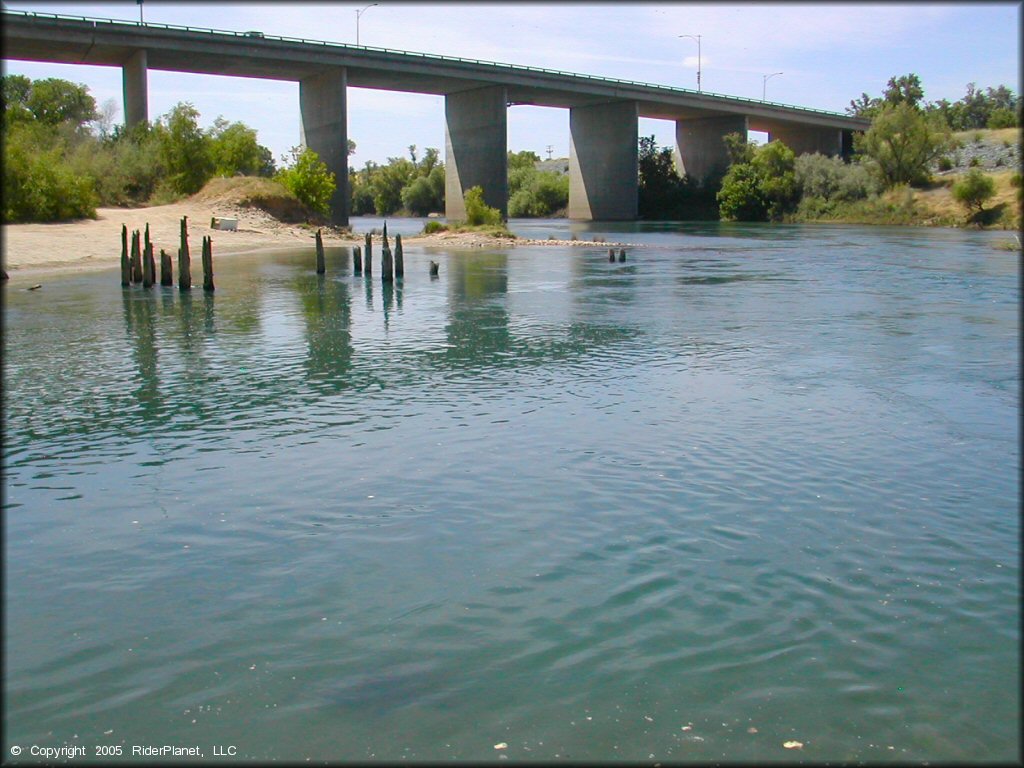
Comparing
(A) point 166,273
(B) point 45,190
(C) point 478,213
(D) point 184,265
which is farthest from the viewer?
(C) point 478,213

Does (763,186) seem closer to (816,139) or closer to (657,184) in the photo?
(657,184)

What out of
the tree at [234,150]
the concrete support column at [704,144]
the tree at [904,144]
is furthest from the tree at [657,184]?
the tree at [234,150]

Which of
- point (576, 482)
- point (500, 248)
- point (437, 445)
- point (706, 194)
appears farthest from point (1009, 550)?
point (706, 194)

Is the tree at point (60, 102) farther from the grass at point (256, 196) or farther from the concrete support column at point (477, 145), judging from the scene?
the concrete support column at point (477, 145)

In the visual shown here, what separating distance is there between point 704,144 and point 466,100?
121ft

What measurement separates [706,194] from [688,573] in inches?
4448

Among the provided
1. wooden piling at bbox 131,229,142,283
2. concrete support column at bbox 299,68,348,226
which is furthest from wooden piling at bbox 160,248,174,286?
concrete support column at bbox 299,68,348,226

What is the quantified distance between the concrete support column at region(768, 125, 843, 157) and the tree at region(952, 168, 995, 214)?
171ft

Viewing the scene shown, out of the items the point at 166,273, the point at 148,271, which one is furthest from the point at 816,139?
the point at 148,271

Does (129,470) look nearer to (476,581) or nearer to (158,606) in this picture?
(158,606)

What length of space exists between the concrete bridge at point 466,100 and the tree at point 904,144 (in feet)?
69.3

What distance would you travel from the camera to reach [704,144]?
12125cm

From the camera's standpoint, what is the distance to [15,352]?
21.9m

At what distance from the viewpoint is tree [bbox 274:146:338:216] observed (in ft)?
238
